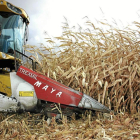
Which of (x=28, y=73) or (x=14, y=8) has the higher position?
(x=14, y=8)

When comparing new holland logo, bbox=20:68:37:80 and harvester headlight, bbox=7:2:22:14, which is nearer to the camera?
new holland logo, bbox=20:68:37:80

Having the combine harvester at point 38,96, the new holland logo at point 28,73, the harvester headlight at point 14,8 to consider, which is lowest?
the combine harvester at point 38,96

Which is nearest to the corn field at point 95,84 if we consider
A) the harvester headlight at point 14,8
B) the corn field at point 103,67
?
the corn field at point 103,67

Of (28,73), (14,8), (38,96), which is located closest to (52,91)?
(38,96)

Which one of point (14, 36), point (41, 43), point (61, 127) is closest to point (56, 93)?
point (61, 127)

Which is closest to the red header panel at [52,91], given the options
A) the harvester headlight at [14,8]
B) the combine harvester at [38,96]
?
the combine harvester at [38,96]

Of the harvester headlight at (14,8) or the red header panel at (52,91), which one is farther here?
the harvester headlight at (14,8)

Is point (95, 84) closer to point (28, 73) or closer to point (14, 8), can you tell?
point (28, 73)

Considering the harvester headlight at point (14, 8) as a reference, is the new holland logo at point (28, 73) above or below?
below

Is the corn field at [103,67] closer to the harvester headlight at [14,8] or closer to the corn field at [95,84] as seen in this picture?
the corn field at [95,84]

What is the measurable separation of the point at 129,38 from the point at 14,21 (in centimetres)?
213

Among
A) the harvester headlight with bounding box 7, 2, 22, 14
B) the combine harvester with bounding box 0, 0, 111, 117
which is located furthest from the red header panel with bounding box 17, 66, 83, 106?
the harvester headlight with bounding box 7, 2, 22, 14

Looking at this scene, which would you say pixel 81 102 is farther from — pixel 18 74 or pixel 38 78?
pixel 18 74

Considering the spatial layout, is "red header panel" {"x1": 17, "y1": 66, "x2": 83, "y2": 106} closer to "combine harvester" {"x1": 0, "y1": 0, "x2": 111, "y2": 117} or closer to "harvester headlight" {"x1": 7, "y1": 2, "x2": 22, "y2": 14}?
"combine harvester" {"x1": 0, "y1": 0, "x2": 111, "y2": 117}
